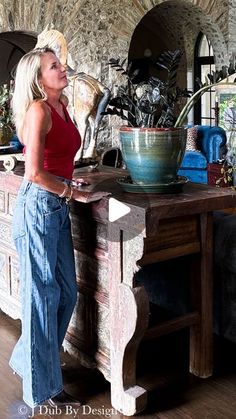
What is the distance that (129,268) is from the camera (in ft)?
7.57

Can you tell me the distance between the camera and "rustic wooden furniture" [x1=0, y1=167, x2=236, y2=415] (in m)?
2.28

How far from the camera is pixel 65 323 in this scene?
2.52 meters

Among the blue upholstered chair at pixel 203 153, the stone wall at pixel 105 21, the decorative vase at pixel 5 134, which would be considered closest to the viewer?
the decorative vase at pixel 5 134

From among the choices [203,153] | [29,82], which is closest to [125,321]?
[29,82]

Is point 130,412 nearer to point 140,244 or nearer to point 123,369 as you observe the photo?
point 123,369

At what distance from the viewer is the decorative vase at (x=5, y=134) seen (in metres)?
5.13

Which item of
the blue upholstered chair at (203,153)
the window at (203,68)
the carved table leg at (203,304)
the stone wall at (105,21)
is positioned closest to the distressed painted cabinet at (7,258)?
the carved table leg at (203,304)

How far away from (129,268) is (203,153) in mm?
5497

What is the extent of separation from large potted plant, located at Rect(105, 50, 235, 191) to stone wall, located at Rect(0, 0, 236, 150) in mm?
5570

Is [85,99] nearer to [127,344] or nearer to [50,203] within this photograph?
[50,203]

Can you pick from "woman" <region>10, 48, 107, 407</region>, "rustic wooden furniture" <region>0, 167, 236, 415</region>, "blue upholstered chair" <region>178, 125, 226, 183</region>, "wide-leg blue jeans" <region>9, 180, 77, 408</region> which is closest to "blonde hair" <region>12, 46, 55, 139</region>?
"woman" <region>10, 48, 107, 407</region>

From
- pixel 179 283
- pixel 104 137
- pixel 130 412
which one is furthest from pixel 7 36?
pixel 130 412

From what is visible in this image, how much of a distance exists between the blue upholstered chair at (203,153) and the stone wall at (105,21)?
1630 millimetres

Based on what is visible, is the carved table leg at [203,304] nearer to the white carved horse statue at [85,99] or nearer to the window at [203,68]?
the white carved horse statue at [85,99]
